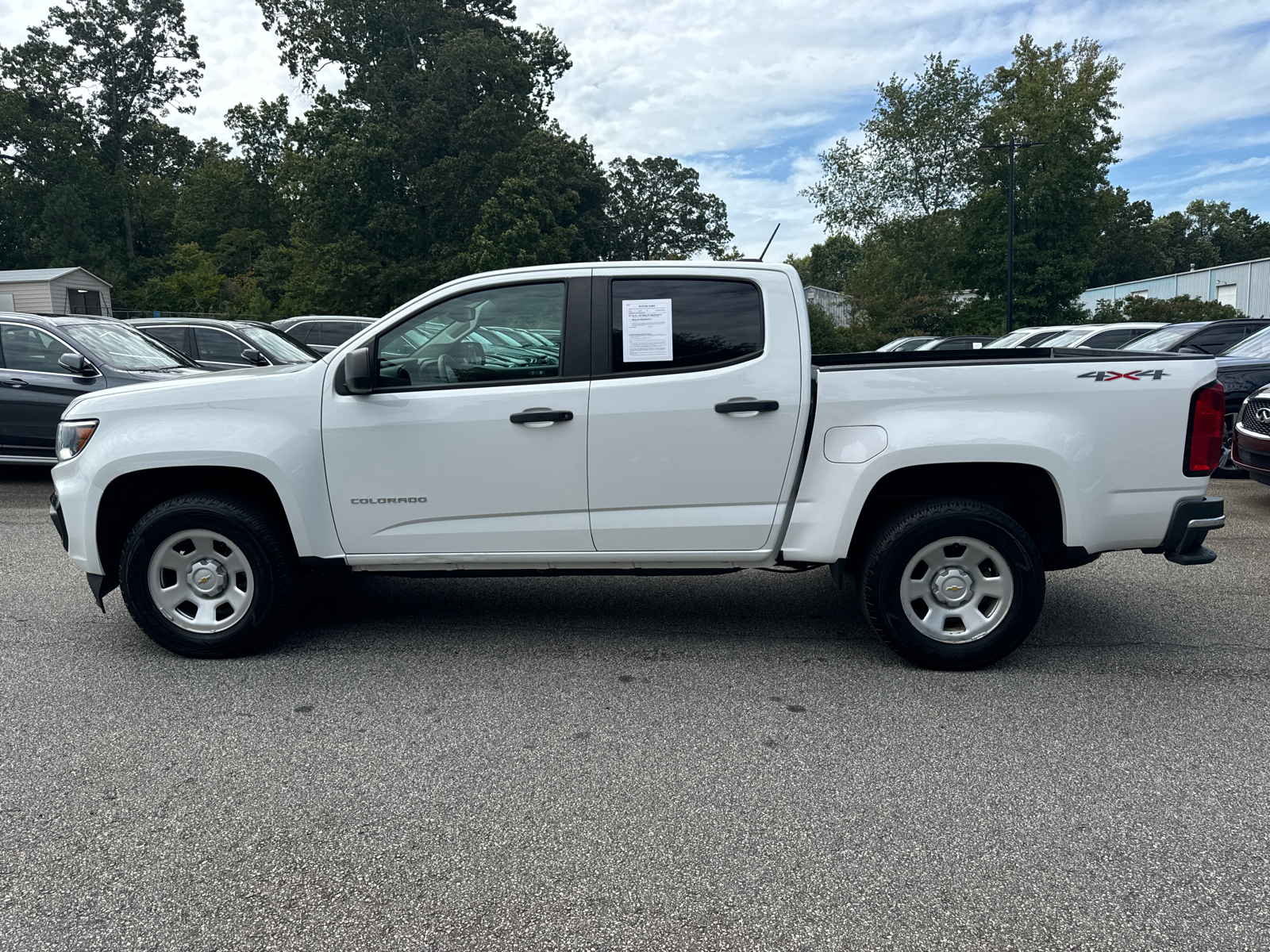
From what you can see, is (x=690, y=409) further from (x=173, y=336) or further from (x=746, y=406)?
(x=173, y=336)

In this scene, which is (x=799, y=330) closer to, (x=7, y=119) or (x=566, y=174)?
(x=566, y=174)

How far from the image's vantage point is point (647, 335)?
4.63m

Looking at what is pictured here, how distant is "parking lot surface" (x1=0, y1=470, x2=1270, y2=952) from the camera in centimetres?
268

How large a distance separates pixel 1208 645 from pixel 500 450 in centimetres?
384

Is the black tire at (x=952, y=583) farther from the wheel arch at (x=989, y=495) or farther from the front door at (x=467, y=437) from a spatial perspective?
the front door at (x=467, y=437)

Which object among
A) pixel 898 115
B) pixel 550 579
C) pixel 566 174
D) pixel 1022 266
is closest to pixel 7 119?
pixel 566 174

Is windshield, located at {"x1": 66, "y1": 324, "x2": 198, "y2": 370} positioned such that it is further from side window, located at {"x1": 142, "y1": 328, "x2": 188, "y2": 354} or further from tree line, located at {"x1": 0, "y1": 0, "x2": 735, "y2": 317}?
tree line, located at {"x1": 0, "y1": 0, "x2": 735, "y2": 317}

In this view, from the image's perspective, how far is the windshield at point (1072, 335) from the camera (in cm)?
1748

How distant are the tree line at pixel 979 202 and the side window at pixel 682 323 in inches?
1231

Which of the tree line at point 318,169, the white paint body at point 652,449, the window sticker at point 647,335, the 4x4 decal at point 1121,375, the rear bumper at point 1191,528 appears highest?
the tree line at point 318,169

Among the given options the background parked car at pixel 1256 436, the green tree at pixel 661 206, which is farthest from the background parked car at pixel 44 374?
the green tree at pixel 661 206

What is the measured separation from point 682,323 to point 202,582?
2.77m

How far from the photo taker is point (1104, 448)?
4.38 metres

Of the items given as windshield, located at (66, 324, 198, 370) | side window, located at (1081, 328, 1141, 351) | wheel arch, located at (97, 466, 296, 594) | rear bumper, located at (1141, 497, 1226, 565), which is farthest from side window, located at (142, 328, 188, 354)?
side window, located at (1081, 328, 1141, 351)
